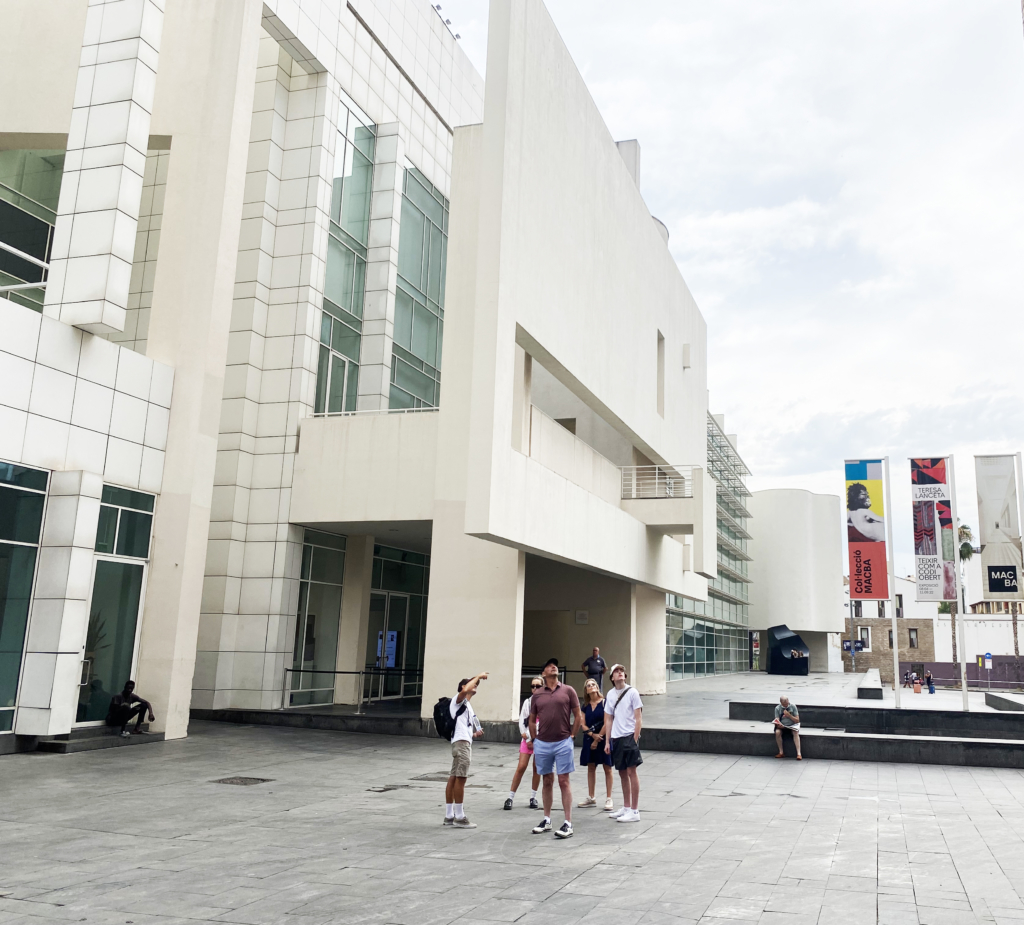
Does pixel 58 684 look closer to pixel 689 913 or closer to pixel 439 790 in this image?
pixel 439 790

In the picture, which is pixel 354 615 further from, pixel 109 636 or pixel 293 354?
pixel 109 636

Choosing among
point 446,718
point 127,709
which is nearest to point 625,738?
point 446,718

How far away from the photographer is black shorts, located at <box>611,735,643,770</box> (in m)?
10.0

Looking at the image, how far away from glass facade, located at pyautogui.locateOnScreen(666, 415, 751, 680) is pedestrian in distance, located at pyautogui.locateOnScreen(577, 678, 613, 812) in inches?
1254

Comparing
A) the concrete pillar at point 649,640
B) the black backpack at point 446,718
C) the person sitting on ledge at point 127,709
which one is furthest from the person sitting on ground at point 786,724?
the concrete pillar at point 649,640

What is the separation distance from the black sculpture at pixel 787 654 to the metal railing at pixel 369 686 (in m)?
43.0

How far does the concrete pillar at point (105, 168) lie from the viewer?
586 inches

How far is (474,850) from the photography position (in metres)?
8.34

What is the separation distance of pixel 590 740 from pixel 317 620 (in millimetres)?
12101

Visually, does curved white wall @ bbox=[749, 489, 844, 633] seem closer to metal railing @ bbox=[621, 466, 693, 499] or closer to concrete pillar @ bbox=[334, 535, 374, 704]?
metal railing @ bbox=[621, 466, 693, 499]

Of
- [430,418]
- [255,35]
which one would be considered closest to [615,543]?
[430,418]

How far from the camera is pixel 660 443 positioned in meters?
30.5

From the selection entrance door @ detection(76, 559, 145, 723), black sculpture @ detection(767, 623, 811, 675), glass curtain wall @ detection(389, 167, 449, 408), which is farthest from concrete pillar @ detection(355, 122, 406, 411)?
black sculpture @ detection(767, 623, 811, 675)

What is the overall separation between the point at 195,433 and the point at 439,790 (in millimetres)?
8778
